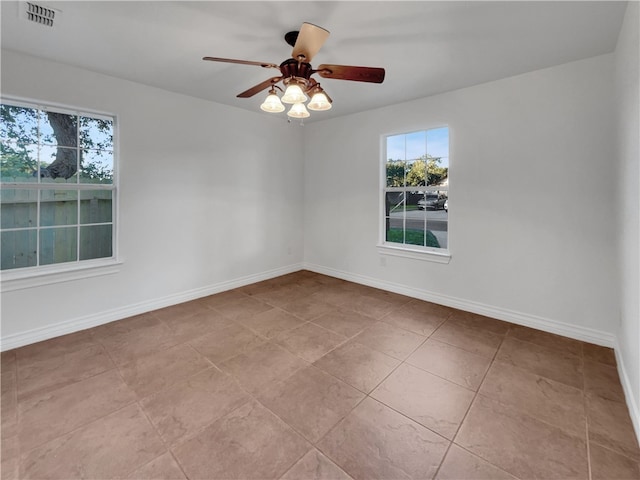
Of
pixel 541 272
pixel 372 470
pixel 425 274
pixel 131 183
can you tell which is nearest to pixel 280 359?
pixel 372 470

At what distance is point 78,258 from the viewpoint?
3.00 meters

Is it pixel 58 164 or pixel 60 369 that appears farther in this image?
pixel 58 164

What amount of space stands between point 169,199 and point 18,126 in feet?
4.56

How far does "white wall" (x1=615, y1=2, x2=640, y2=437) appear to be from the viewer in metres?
1.74

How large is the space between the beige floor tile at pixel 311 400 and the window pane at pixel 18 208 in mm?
2746

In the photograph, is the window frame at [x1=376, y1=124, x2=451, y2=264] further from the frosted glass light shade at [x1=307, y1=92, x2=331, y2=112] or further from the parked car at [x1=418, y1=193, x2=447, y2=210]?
the frosted glass light shade at [x1=307, y1=92, x2=331, y2=112]

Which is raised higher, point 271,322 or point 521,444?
point 271,322

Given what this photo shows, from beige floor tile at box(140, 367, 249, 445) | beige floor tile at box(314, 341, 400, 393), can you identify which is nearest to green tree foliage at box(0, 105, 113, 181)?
beige floor tile at box(140, 367, 249, 445)

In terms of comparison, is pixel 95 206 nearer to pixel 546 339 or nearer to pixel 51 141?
pixel 51 141

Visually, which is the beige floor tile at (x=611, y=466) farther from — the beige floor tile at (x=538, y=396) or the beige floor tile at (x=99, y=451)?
the beige floor tile at (x=99, y=451)

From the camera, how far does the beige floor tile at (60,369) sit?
6.81ft

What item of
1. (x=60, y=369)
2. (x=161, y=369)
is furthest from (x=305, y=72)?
(x=60, y=369)

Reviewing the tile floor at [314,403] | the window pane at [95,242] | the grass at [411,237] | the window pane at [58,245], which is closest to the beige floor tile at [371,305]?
the tile floor at [314,403]

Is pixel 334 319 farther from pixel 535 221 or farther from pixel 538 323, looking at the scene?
pixel 535 221
